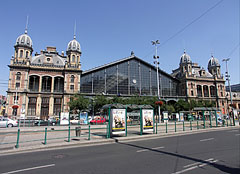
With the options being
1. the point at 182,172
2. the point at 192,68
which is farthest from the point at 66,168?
the point at 192,68

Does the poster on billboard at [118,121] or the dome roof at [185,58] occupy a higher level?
the dome roof at [185,58]

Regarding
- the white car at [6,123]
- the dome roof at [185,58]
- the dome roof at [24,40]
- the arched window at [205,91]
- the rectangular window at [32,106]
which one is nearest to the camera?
the white car at [6,123]

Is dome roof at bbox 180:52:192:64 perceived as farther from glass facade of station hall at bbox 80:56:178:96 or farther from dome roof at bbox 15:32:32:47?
dome roof at bbox 15:32:32:47

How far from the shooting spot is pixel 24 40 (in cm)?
5253

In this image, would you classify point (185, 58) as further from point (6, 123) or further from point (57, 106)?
point (6, 123)

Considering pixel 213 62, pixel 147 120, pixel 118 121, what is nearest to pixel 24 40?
pixel 118 121

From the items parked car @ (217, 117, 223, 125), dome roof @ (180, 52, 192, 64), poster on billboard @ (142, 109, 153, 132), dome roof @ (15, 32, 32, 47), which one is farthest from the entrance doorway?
dome roof @ (180, 52, 192, 64)

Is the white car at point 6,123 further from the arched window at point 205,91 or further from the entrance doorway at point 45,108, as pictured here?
the arched window at point 205,91

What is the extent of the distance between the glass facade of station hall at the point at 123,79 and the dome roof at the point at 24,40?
21.3m

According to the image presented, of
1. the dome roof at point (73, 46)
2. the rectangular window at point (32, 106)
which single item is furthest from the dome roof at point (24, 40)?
the rectangular window at point (32, 106)

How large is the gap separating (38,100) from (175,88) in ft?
168

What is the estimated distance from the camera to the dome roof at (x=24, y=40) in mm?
51844

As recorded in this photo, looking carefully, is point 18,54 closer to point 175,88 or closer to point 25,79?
point 25,79

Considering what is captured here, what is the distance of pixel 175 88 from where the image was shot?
64812 mm
